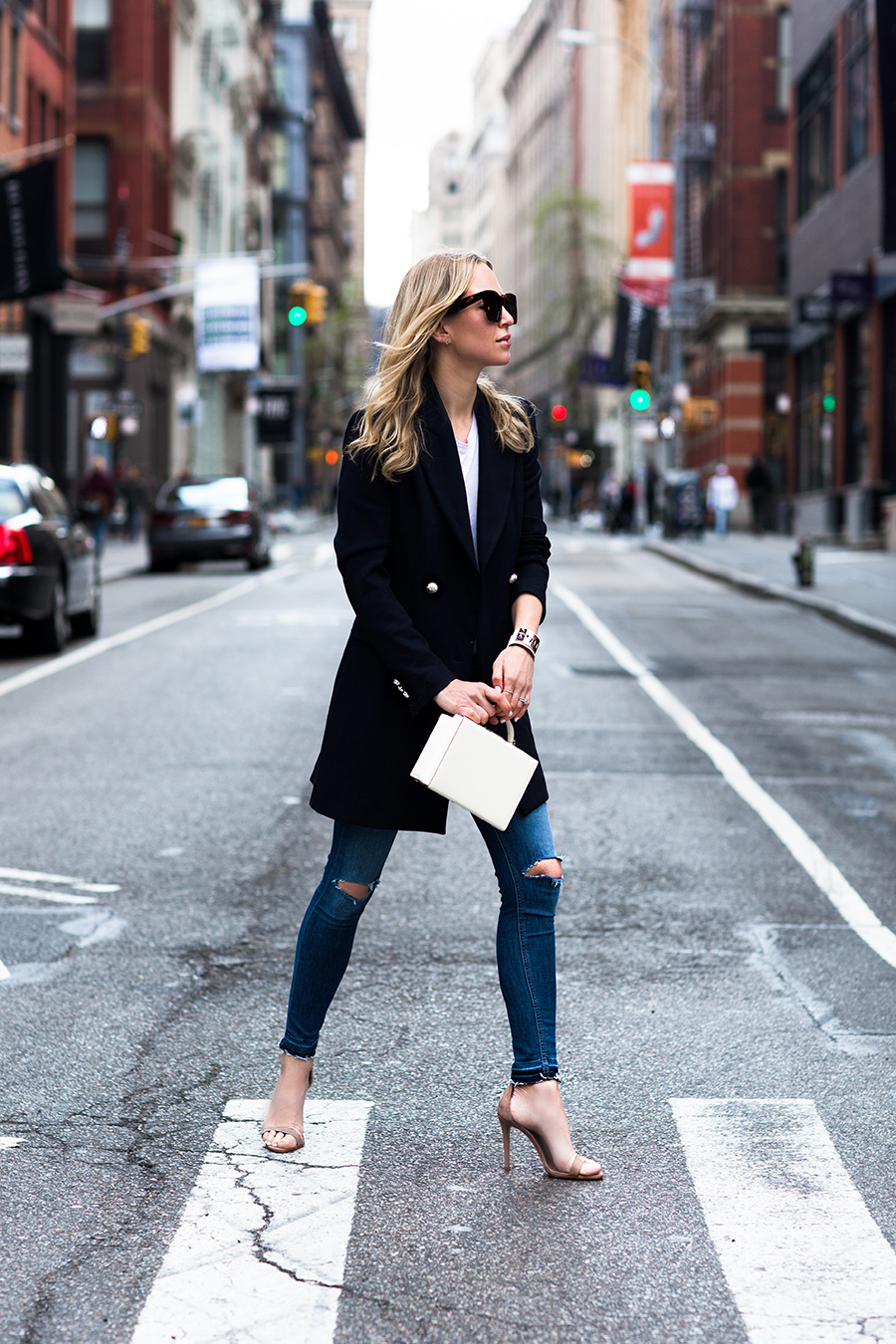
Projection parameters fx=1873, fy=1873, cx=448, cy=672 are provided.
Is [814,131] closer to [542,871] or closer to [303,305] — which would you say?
[303,305]

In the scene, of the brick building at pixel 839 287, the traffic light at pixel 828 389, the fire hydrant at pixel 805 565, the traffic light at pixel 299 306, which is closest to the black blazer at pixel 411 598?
the fire hydrant at pixel 805 565

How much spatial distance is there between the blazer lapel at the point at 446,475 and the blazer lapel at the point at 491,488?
1.3 inches

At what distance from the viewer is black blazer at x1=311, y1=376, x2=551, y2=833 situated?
13.4ft

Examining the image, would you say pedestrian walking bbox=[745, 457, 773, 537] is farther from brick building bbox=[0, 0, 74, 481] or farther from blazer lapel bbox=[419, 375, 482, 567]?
blazer lapel bbox=[419, 375, 482, 567]

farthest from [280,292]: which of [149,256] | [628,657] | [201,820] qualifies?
[201,820]

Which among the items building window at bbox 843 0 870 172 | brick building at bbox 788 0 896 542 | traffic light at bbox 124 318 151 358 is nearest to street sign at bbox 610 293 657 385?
brick building at bbox 788 0 896 542

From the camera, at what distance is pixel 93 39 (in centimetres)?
5253

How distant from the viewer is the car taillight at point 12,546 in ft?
50.9

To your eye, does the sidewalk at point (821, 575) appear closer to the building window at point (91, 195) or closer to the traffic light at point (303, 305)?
the traffic light at point (303, 305)

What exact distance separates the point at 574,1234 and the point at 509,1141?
516 millimetres

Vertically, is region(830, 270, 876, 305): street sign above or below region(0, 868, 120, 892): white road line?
above

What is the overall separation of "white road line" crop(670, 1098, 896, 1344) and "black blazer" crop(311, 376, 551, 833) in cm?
93

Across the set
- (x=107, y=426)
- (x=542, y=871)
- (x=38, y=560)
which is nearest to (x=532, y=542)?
(x=542, y=871)

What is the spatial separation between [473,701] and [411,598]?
30cm
